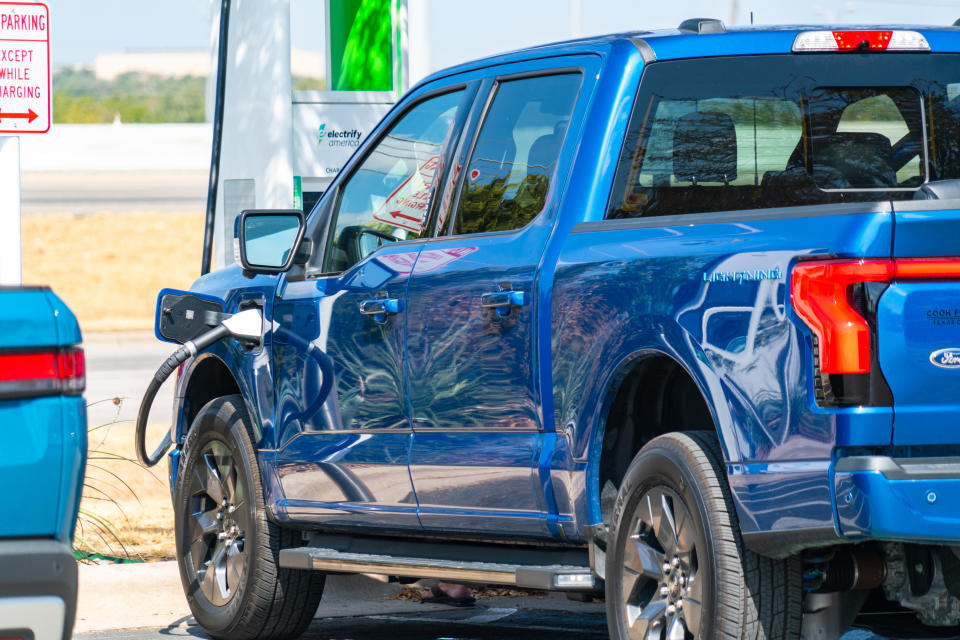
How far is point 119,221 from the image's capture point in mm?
45281

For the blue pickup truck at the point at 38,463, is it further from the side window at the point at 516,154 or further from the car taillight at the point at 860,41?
the car taillight at the point at 860,41

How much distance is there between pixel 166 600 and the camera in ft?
25.7

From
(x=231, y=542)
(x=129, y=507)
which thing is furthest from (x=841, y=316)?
(x=129, y=507)

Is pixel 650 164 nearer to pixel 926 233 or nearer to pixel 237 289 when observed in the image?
pixel 926 233

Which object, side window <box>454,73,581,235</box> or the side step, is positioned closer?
the side step

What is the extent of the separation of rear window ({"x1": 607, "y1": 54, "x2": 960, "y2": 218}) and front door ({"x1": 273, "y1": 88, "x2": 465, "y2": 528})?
3.29 ft

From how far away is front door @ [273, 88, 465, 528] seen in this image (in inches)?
233

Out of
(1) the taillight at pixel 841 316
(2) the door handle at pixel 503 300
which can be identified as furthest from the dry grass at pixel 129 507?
(1) the taillight at pixel 841 316

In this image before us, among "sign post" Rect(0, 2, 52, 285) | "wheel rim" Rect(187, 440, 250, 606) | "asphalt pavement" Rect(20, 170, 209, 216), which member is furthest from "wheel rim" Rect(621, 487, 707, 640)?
"asphalt pavement" Rect(20, 170, 209, 216)

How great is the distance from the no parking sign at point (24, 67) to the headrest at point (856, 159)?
400 centimetres

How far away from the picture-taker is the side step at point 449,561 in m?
5.15

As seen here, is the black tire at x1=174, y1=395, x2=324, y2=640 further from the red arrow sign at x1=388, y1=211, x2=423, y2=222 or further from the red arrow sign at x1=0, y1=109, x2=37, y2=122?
the red arrow sign at x1=0, y1=109, x2=37, y2=122

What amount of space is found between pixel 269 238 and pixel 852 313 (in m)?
→ 3.12

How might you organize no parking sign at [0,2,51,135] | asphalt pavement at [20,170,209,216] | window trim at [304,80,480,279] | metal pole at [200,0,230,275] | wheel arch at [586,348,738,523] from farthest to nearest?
asphalt pavement at [20,170,209,216] < metal pole at [200,0,230,275] < no parking sign at [0,2,51,135] < window trim at [304,80,480,279] < wheel arch at [586,348,738,523]
